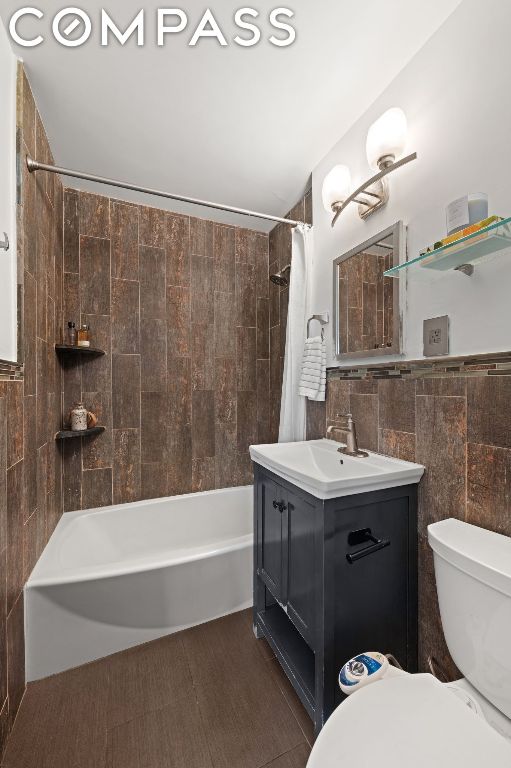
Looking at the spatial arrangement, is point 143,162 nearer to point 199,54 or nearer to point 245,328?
point 199,54

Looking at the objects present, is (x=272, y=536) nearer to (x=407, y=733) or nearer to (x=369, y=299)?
(x=407, y=733)

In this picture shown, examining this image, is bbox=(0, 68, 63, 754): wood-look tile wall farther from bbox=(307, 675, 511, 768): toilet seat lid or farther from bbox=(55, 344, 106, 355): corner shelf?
bbox=(307, 675, 511, 768): toilet seat lid

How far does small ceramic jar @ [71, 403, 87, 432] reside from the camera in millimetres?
1967

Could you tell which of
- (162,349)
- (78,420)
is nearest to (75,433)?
(78,420)

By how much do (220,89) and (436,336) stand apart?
1.33m

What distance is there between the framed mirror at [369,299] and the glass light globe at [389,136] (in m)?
0.26

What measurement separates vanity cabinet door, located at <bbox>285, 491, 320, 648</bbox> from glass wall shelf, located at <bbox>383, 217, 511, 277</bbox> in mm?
891

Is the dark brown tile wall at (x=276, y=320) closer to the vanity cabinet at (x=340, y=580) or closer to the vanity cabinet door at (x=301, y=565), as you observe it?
the vanity cabinet at (x=340, y=580)

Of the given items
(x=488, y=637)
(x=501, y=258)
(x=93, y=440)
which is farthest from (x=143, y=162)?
(x=488, y=637)

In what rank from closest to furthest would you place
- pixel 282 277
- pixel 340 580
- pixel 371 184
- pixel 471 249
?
pixel 471 249
pixel 340 580
pixel 371 184
pixel 282 277

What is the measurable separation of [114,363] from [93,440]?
503 millimetres

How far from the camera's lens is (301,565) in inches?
47.3

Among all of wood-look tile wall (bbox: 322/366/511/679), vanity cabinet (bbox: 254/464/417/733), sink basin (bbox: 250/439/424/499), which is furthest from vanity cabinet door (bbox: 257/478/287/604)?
wood-look tile wall (bbox: 322/366/511/679)

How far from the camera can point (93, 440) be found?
2.11m
